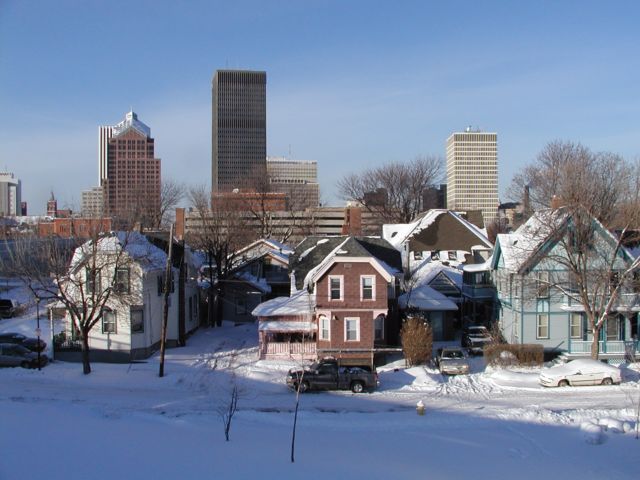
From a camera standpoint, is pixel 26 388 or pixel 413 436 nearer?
pixel 413 436

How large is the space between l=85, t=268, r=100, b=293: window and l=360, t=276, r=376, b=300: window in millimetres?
14345

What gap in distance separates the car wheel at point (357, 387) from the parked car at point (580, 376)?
30.3 feet

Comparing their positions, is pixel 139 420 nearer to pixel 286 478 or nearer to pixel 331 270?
pixel 286 478

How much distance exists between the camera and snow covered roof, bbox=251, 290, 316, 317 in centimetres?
3903

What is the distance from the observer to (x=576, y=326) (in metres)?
38.7

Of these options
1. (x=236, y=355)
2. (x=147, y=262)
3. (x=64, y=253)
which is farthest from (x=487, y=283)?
(x=64, y=253)

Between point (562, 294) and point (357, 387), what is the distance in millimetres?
14807

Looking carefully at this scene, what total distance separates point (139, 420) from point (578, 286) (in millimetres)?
24576

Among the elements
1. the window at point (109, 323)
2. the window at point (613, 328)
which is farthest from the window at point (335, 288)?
the window at point (613, 328)

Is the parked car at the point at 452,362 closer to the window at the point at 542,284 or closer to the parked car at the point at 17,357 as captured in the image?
the window at the point at 542,284

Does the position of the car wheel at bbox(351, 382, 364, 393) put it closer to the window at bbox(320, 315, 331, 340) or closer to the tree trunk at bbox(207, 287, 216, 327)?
the window at bbox(320, 315, 331, 340)

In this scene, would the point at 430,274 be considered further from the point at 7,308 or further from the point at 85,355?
the point at 7,308

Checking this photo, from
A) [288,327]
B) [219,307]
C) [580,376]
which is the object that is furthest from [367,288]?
[219,307]

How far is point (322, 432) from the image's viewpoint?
80.9 ft
